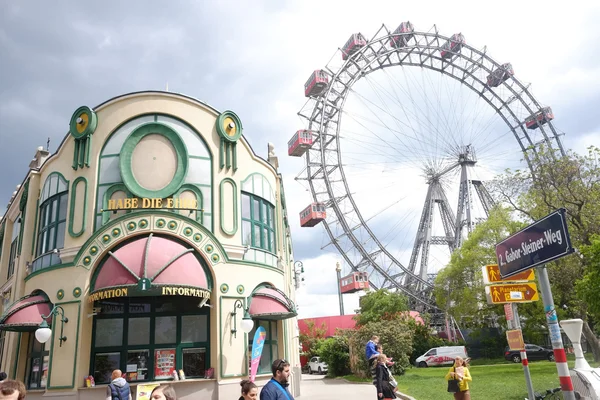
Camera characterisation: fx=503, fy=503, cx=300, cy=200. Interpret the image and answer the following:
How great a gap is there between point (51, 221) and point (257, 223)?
7.88 metres

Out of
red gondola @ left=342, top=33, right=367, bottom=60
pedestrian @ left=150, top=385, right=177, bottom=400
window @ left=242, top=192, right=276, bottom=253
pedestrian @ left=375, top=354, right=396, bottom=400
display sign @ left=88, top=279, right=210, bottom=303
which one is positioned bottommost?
pedestrian @ left=375, top=354, right=396, bottom=400

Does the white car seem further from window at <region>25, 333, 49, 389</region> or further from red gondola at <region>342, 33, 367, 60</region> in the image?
Answer: red gondola at <region>342, 33, 367, 60</region>

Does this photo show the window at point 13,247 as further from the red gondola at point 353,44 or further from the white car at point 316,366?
the red gondola at point 353,44

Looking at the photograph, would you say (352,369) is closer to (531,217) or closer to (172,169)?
(531,217)

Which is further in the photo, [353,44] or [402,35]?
[402,35]

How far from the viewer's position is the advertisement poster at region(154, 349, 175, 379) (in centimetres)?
1678

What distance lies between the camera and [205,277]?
17328 mm

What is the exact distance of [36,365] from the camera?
1816 cm

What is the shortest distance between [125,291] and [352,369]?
2099 centimetres

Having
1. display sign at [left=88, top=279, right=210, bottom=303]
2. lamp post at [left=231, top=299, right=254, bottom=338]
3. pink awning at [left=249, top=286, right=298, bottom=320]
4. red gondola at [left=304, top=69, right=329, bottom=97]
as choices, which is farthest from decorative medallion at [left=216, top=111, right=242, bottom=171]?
red gondola at [left=304, top=69, right=329, bottom=97]

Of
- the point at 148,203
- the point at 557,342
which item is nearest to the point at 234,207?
the point at 148,203

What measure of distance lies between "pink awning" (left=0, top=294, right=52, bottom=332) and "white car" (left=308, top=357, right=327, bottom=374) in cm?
2850

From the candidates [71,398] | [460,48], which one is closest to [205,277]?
[71,398]

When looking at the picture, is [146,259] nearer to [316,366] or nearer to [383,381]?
[383,381]
